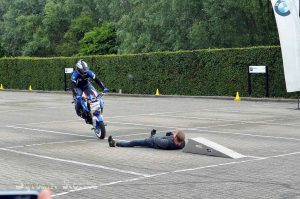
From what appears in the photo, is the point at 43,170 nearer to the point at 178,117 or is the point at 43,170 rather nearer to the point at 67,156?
the point at 67,156

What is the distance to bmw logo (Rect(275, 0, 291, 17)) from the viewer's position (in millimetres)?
20641

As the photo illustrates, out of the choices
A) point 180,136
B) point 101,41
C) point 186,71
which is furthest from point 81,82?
point 101,41

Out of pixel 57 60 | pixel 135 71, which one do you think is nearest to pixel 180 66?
pixel 135 71

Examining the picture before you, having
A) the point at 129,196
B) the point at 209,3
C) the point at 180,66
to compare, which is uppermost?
the point at 209,3

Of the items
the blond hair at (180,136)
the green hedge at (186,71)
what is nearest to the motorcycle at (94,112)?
the blond hair at (180,136)

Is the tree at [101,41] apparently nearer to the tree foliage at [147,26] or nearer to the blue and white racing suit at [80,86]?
the tree foliage at [147,26]

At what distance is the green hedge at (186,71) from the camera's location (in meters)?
29.4

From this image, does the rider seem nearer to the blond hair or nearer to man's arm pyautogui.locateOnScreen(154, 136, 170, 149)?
man's arm pyautogui.locateOnScreen(154, 136, 170, 149)

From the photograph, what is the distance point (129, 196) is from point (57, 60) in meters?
37.7

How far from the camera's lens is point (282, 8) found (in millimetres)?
20781

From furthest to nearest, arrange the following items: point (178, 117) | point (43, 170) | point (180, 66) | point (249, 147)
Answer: point (180, 66) < point (178, 117) < point (249, 147) < point (43, 170)

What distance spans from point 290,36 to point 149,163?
12543mm

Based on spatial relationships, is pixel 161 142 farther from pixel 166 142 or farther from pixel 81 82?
pixel 81 82

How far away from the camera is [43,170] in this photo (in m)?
9.18
